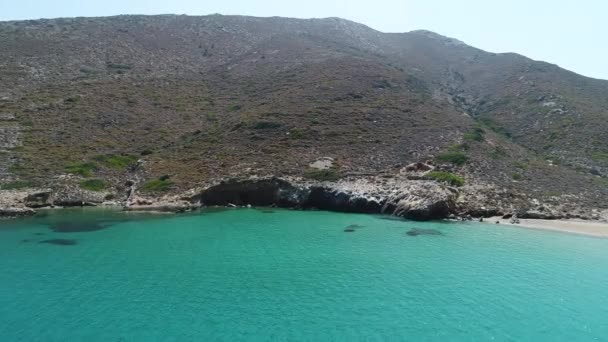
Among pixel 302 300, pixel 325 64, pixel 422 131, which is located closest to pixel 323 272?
pixel 302 300

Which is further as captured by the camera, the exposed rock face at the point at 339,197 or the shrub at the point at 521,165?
the shrub at the point at 521,165

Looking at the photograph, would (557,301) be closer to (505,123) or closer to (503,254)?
(503,254)

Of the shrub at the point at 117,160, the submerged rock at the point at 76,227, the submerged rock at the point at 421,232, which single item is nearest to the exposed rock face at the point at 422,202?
the submerged rock at the point at 421,232

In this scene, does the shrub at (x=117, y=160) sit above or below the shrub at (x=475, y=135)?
below

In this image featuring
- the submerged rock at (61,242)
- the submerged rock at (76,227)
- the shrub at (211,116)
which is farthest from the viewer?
the shrub at (211,116)

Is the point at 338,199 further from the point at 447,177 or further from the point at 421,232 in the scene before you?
the point at 421,232

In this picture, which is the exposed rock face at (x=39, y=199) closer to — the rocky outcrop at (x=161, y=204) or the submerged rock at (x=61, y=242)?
the rocky outcrop at (x=161, y=204)

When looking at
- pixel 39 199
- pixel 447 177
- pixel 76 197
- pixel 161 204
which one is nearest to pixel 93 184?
pixel 76 197
